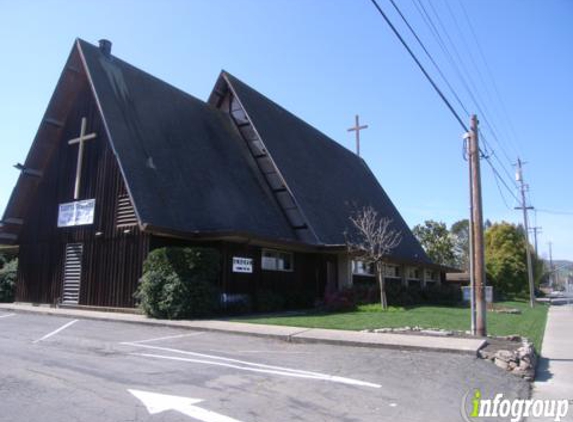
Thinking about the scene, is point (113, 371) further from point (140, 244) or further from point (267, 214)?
point (267, 214)

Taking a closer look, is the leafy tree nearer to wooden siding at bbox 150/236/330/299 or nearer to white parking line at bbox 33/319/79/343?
wooden siding at bbox 150/236/330/299

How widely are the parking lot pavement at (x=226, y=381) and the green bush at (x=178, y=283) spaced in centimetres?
327

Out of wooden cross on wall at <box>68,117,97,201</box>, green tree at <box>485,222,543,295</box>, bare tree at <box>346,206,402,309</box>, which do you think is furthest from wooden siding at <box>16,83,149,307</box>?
green tree at <box>485,222,543,295</box>

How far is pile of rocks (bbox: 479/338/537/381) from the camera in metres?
8.95

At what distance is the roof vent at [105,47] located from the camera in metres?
21.3

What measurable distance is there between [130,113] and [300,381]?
595 inches

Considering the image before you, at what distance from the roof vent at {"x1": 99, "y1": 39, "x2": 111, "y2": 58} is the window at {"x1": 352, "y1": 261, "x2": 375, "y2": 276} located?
14.4m

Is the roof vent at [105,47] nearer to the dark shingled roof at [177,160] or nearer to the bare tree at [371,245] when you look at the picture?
the dark shingled roof at [177,160]

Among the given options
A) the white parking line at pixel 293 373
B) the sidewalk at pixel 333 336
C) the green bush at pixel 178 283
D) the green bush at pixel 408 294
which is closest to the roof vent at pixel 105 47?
the green bush at pixel 178 283

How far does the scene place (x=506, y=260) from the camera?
44.9 m

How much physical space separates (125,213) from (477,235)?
11.6 meters

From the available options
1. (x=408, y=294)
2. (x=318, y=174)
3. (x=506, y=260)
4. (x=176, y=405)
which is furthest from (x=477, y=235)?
(x=506, y=260)

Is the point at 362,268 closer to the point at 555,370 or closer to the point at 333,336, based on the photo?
the point at 333,336

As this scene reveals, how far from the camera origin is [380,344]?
35.2ft
